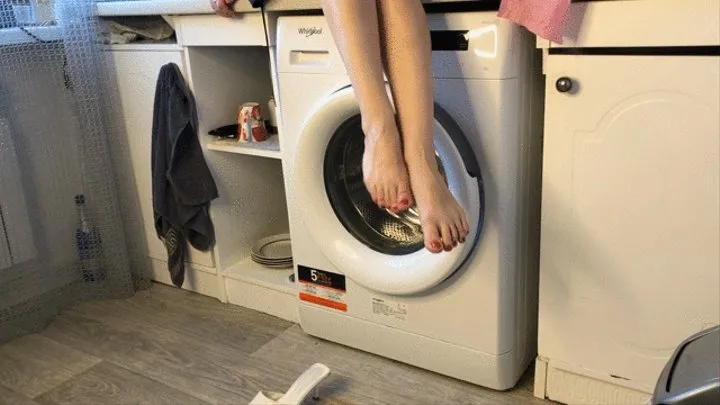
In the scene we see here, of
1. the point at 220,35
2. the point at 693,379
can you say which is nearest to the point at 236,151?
the point at 220,35

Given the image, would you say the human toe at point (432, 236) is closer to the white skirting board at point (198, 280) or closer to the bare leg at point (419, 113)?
the bare leg at point (419, 113)

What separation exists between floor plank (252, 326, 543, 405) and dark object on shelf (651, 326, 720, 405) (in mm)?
677

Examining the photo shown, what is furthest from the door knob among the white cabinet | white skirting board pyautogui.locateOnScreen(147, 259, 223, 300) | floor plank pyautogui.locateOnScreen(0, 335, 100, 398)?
floor plank pyautogui.locateOnScreen(0, 335, 100, 398)

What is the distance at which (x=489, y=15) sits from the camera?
1.17 meters

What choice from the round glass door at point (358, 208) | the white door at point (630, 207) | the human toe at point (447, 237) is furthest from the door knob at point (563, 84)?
the round glass door at point (358, 208)

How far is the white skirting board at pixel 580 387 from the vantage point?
1241mm

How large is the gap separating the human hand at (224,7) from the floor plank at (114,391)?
2.87 feet

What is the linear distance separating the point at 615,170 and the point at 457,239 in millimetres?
298

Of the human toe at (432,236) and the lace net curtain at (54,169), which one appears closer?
the human toe at (432,236)

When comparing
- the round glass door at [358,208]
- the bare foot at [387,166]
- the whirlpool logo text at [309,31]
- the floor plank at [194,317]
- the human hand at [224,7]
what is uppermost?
the human hand at [224,7]

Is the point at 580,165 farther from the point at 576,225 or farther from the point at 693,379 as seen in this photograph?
the point at 693,379

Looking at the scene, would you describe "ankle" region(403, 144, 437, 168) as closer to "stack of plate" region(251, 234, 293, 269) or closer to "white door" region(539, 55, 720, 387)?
"white door" region(539, 55, 720, 387)

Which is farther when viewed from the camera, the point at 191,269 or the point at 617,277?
the point at 191,269

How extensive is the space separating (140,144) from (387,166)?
1.03 m
